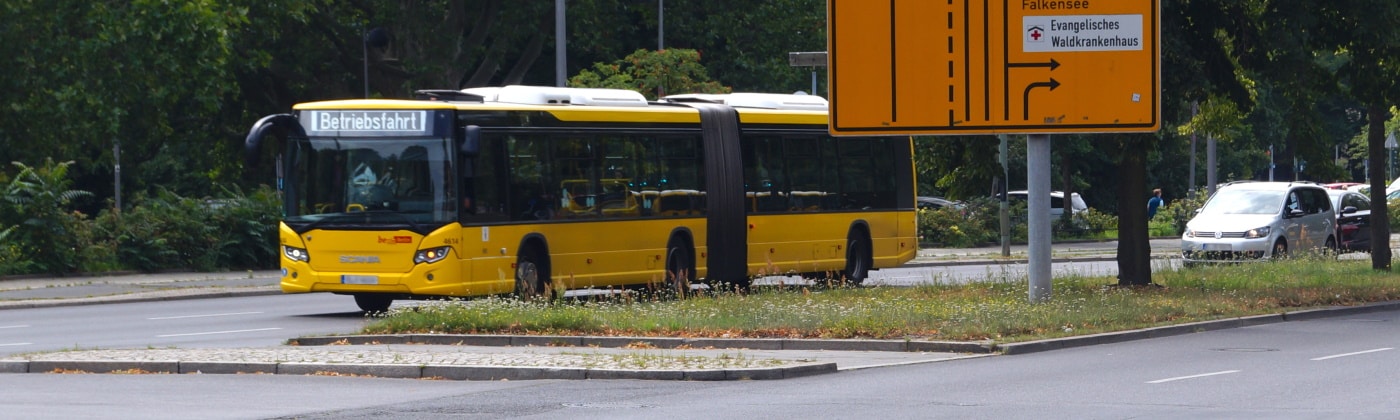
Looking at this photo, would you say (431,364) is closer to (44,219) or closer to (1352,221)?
(44,219)

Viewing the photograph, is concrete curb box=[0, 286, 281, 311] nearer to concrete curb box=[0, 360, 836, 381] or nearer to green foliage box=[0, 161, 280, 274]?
green foliage box=[0, 161, 280, 274]

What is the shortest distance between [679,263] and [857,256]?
3.92 metres

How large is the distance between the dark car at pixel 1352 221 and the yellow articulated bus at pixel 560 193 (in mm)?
12080

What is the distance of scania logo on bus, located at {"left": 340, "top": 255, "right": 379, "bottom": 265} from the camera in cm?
2172

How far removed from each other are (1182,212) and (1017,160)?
6.15m

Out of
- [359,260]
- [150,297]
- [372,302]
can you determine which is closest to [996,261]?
[372,302]

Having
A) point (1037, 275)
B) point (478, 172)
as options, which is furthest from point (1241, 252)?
point (478, 172)

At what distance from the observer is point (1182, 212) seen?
50.9 m

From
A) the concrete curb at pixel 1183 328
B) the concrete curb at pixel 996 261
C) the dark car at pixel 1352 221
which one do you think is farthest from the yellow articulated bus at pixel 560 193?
the dark car at pixel 1352 221

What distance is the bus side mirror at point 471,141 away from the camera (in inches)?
850

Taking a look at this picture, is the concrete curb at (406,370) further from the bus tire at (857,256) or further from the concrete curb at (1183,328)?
the bus tire at (857,256)

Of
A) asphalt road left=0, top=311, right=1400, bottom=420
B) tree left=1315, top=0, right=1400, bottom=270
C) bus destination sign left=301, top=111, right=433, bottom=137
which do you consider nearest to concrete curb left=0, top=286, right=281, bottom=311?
bus destination sign left=301, top=111, right=433, bottom=137

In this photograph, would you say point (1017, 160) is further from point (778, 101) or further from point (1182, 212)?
point (778, 101)

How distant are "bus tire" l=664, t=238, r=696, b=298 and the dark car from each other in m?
15.8
